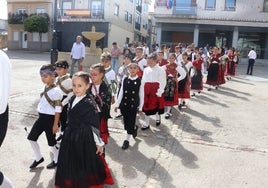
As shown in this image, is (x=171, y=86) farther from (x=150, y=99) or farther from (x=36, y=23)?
(x=36, y=23)

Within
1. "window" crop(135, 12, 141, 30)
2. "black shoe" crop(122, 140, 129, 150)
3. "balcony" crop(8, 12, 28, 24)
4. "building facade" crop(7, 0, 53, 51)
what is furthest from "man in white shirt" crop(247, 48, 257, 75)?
"balcony" crop(8, 12, 28, 24)

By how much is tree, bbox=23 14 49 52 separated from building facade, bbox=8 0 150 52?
108 centimetres

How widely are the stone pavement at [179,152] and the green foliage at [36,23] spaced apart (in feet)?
98.9

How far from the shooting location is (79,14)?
3638cm

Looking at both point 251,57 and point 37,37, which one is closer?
point 251,57

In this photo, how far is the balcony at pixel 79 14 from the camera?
35562mm

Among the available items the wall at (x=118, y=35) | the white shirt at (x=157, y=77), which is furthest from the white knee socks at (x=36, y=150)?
the wall at (x=118, y=35)

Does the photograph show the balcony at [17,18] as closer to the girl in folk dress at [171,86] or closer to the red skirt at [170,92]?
the girl in folk dress at [171,86]

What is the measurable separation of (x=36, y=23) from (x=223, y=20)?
2036 cm

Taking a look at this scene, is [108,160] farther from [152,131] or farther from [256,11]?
[256,11]

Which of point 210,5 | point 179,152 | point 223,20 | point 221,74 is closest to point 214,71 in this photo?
point 221,74

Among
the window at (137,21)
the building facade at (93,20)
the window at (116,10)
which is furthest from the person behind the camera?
the window at (137,21)

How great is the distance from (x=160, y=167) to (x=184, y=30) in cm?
2974

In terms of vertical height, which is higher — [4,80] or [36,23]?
[36,23]
